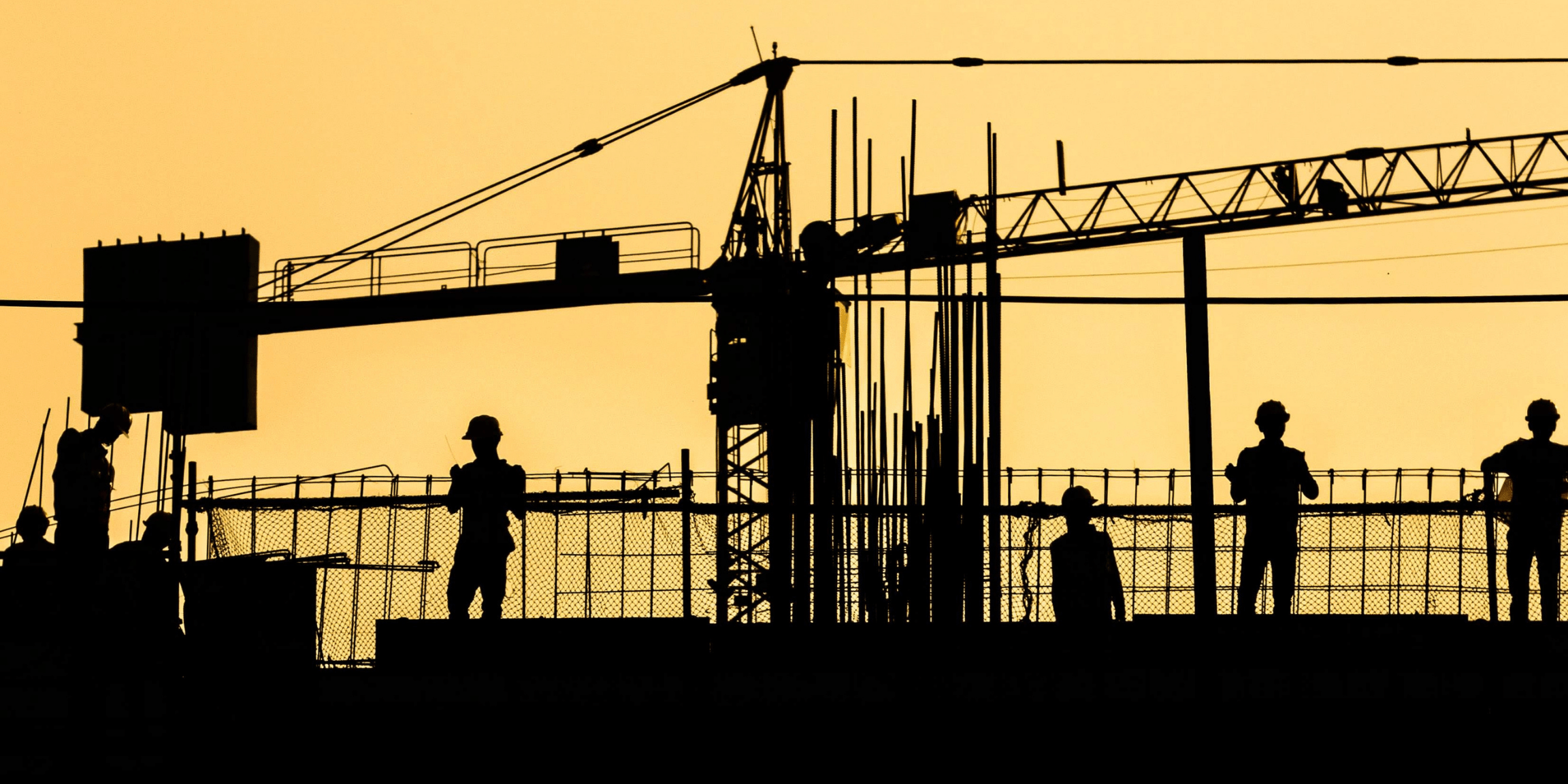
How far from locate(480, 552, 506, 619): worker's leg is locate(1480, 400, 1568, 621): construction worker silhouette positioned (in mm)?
5550

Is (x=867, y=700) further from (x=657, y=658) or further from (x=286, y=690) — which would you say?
(x=286, y=690)

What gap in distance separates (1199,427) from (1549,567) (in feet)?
19.9

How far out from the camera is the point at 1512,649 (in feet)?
35.9

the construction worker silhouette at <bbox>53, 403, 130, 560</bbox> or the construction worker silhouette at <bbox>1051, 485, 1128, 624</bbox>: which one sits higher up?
the construction worker silhouette at <bbox>53, 403, 130, 560</bbox>

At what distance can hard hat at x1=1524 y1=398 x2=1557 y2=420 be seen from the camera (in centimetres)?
1230

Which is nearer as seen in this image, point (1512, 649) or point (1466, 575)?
point (1512, 649)

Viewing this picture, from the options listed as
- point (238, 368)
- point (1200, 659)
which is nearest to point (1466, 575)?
point (1200, 659)

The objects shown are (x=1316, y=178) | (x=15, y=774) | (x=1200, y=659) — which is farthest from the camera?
(x=1316, y=178)

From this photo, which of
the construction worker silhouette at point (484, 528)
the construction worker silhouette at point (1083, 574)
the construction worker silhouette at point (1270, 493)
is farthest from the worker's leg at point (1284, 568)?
the construction worker silhouette at point (484, 528)

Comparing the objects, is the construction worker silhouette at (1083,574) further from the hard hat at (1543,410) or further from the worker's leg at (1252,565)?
the hard hat at (1543,410)

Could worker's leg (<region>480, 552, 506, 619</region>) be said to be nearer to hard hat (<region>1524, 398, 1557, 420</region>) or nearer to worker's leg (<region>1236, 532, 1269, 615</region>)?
worker's leg (<region>1236, 532, 1269, 615</region>)

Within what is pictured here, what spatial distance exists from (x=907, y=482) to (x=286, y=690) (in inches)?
243

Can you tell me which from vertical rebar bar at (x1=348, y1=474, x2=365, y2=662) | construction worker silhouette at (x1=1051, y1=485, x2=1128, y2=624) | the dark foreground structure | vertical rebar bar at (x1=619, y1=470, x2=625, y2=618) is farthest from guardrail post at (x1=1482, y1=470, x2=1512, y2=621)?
vertical rebar bar at (x1=348, y1=474, x2=365, y2=662)

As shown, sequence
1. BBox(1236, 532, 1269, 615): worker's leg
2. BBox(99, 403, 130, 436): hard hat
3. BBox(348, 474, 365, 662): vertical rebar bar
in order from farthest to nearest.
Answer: BBox(348, 474, 365, 662): vertical rebar bar, BBox(99, 403, 130, 436): hard hat, BBox(1236, 532, 1269, 615): worker's leg
